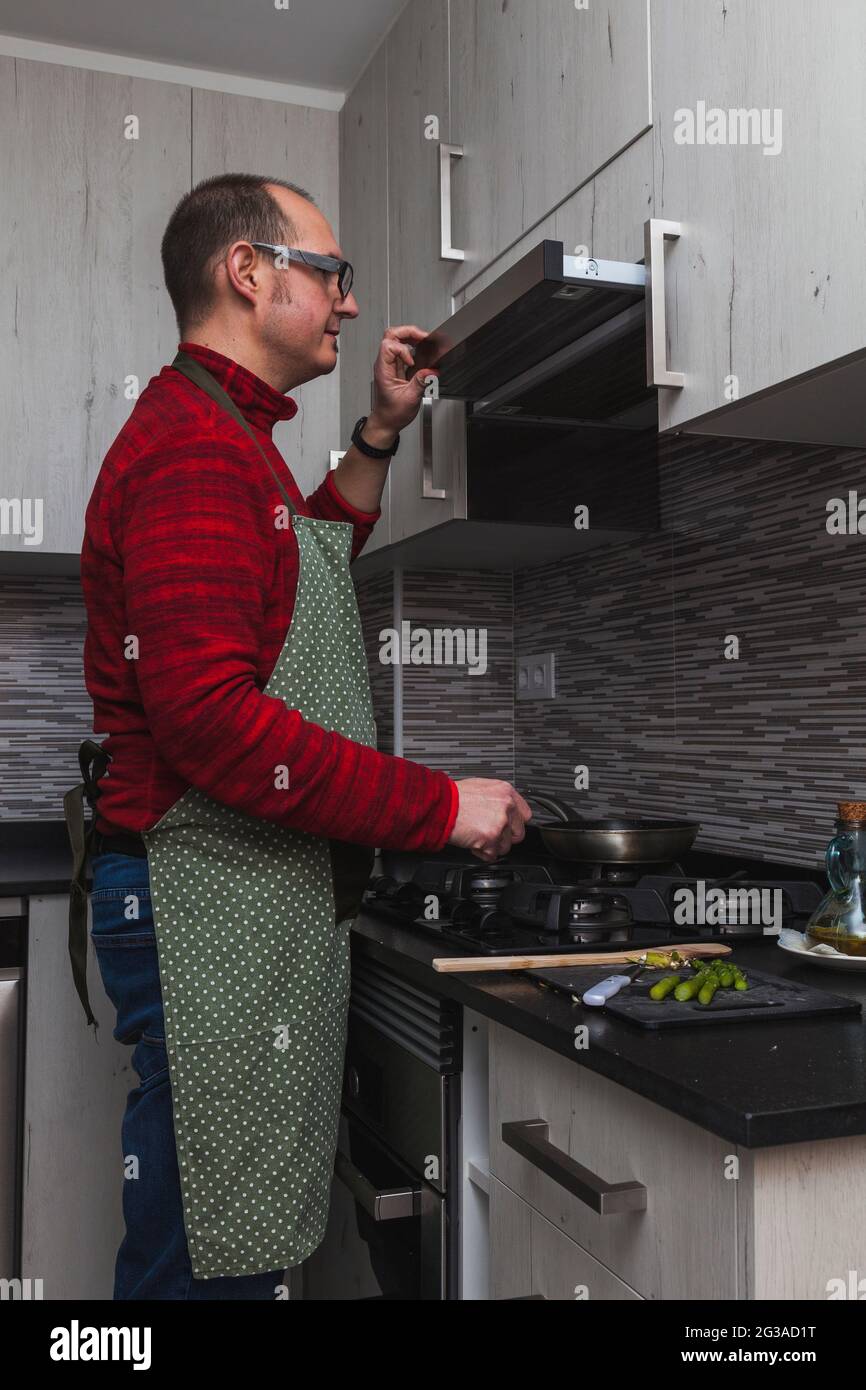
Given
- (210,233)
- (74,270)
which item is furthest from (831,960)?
(74,270)

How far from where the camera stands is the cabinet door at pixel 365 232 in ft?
7.19

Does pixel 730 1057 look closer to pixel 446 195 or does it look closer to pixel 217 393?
pixel 217 393

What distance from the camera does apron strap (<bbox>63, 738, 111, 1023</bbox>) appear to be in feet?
4.18

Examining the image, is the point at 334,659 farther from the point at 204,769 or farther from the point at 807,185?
the point at 807,185

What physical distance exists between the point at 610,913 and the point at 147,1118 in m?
0.58

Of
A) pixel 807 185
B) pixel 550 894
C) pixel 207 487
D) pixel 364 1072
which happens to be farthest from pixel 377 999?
pixel 807 185

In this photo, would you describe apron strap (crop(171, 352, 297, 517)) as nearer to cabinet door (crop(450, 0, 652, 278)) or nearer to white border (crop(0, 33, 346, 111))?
cabinet door (crop(450, 0, 652, 278))

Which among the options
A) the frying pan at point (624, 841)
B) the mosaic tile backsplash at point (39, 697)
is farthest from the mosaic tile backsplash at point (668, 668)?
the frying pan at point (624, 841)

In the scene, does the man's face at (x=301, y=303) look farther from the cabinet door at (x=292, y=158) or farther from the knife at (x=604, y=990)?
the cabinet door at (x=292, y=158)

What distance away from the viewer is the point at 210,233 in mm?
1293

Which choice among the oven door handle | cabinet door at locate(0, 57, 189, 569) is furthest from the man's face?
cabinet door at locate(0, 57, 189, 569)

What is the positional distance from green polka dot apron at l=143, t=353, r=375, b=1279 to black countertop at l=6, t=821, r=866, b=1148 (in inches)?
6.6
